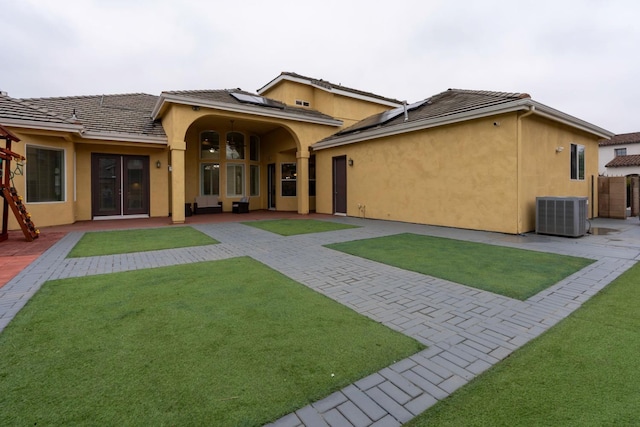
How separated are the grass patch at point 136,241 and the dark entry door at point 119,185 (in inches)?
163

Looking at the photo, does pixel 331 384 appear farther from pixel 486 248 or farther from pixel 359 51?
pixel 359 51

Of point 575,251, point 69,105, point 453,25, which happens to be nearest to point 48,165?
point 69,105

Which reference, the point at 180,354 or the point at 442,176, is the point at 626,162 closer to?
the point at 442,176

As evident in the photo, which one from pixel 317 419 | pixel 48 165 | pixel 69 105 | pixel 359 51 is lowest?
pixel 317 419

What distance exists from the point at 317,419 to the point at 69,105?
16589 millimetres

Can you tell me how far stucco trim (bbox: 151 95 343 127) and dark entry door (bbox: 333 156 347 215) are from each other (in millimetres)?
2142

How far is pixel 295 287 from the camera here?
4062 millimetres

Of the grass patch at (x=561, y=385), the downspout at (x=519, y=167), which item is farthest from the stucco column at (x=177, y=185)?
the grass patch at (x=561, y=385)

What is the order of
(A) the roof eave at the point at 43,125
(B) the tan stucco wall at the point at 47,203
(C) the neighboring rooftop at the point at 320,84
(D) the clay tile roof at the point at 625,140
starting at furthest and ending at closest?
(D) the clay tile roof at the point at 625,140
(C) the neighboring rooftop at the point at 320,84
(B) the tan stucco wall at the point at 47,203
(A) the roof eave at the point at 43,125

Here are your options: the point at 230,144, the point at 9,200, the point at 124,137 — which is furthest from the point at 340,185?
the point at 9,200

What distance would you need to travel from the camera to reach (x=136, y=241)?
24.8ft

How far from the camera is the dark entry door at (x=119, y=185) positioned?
12297 mm

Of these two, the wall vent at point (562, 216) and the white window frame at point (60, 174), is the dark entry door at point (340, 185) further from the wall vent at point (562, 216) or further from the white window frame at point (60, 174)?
the white window frame at point (60, 174)

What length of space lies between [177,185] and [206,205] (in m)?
4.41
